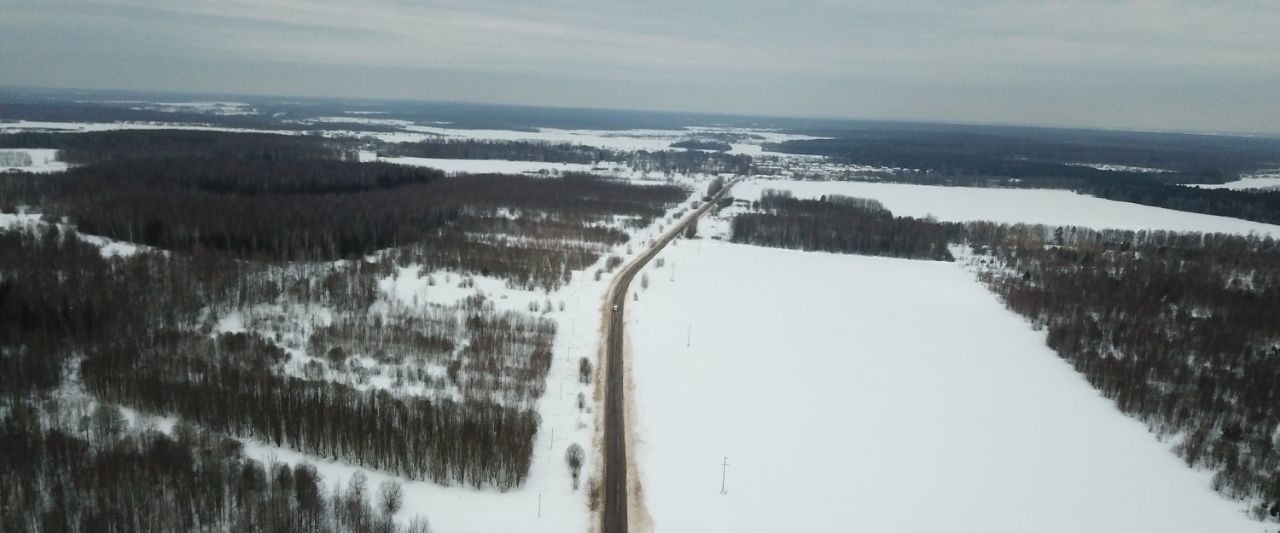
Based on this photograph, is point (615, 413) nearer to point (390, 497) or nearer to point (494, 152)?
point (390, 497)

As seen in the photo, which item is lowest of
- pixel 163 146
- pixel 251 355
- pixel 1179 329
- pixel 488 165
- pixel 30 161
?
pixel 251 355

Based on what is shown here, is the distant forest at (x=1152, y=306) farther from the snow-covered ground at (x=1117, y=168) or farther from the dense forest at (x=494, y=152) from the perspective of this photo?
the snow-covered ground at (x=1117, y=168)

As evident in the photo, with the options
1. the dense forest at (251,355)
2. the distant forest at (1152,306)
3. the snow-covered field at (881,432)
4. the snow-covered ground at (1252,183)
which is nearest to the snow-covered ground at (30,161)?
the dense forest at (251,355)

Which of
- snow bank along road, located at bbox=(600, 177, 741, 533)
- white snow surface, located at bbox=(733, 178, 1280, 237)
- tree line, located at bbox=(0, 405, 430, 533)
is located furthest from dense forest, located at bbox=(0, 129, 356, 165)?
tree line, located at bbox=(0, 405, 430, 533)

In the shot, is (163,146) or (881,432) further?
(163,146)

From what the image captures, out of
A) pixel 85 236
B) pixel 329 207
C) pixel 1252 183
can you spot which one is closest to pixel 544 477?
pixel 85 236

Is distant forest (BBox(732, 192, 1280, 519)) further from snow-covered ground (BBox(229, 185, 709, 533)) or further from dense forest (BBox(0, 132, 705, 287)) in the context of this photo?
dense forest (BBox(0, 132, 705, 287))
